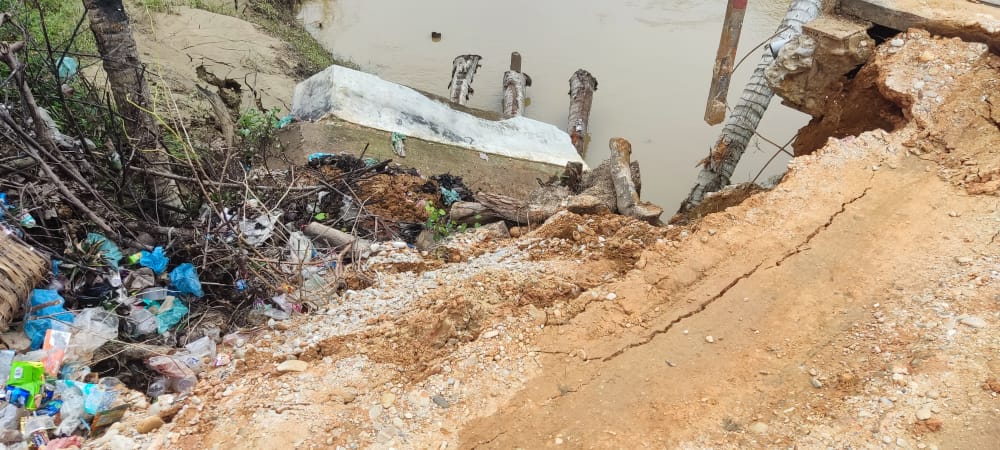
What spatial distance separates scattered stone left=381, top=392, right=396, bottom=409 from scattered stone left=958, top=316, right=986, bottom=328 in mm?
2289

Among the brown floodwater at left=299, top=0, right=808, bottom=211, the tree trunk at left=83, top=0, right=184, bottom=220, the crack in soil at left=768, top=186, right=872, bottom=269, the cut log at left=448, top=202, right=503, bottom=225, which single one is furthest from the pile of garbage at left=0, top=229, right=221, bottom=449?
the brown floodwater at left=299, top=0, right=808, bottom=211

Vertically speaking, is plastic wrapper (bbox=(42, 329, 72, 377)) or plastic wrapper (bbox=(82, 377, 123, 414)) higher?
plastic wrapper (bbox=(42, 329, 72, 377))

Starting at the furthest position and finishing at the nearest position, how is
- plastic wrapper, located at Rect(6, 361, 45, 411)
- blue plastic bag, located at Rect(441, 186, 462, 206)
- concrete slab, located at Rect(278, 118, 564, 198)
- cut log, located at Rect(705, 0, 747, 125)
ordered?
cut log, located at Rect(705, 0, 747, 125)
concrete slab, located at Rect(278, 118, 564, 198)
blue plastic bag, located at Rect(441, 186, 462, 206)
plastic wrapper, located at Rect(6, 361, 45, 411)

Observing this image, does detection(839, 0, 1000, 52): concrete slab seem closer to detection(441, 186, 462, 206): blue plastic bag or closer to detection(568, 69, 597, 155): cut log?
detection(441, 186, 462, 206): blue plastic bag

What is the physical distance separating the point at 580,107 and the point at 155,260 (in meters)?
6.11

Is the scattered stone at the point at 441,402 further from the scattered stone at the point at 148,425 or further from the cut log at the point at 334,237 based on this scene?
the cut log at the point at 334,237

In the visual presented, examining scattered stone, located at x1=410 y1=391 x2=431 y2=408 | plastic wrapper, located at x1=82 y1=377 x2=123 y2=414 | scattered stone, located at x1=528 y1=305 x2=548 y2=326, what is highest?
scattered stone, located at x1=528 y1=305 x2=548 y2=326

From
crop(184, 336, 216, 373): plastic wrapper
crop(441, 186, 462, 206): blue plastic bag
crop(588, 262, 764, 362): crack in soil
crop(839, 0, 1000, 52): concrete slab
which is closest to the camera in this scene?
crop(588, 262, 764, 362): crack in soil

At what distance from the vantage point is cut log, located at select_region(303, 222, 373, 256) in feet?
13.6

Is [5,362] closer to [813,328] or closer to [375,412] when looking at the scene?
[375,412]

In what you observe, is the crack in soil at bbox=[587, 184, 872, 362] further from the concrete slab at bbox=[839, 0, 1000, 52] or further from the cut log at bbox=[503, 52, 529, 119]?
the cut log at bbox=[503, 52, 529, 119]

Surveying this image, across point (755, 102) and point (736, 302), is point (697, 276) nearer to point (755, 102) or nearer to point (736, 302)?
point (736, 302)

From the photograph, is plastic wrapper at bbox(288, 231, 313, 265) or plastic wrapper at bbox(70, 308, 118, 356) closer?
plastic wrapper at bbox(70, 308, 118, 356)

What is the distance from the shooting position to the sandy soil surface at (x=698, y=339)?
7.60 feet
